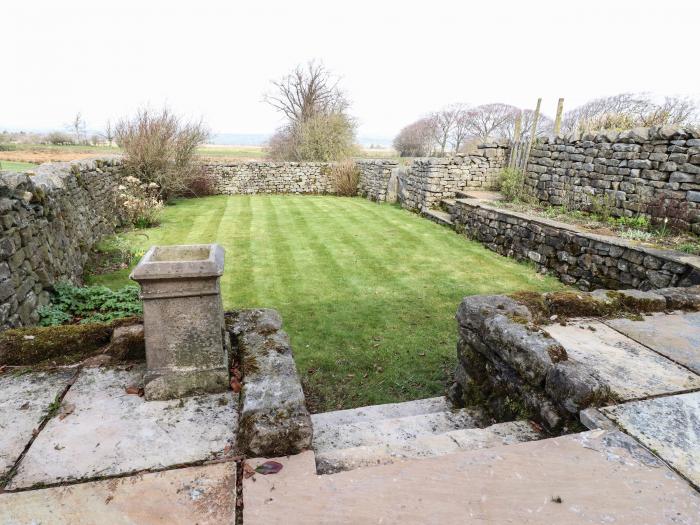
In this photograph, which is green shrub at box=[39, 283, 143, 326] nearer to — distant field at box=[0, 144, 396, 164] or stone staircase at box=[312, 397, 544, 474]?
stone staircase at box=[312, 397, 544, 474]

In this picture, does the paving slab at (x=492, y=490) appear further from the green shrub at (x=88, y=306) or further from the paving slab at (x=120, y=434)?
the green shrub at (x=88, y=306)

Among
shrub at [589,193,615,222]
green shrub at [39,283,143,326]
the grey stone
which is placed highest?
shrub at [589,193,615,222]

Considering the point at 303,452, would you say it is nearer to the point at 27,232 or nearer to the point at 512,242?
the point at 27,232

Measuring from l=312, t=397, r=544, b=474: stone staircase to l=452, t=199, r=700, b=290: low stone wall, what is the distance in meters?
3.79

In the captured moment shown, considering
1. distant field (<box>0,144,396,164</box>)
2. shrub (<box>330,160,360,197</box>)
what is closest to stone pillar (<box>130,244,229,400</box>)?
distant field (<box>0,144,396,164</box>)

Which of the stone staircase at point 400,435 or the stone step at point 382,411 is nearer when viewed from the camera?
the stone staircase at point 400,435

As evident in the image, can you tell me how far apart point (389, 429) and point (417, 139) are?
5459 centimetres

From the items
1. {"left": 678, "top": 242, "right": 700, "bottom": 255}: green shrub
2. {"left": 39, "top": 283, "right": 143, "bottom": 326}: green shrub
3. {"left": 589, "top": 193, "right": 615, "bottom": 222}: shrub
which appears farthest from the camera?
{"left": 589, "top": 193, "right": 615, "bottom": 222}: shrub

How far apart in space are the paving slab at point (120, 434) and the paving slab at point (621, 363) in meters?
2.17

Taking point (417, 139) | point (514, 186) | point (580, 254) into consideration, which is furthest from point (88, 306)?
point (417, 139)

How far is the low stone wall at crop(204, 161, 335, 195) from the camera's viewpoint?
17.8 meters

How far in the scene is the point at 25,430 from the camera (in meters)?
2.13

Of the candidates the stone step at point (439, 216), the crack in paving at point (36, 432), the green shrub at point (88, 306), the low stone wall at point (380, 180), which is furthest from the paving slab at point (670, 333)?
the low stone wall at point (380, 180)

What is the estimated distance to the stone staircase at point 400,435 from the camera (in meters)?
2.09
